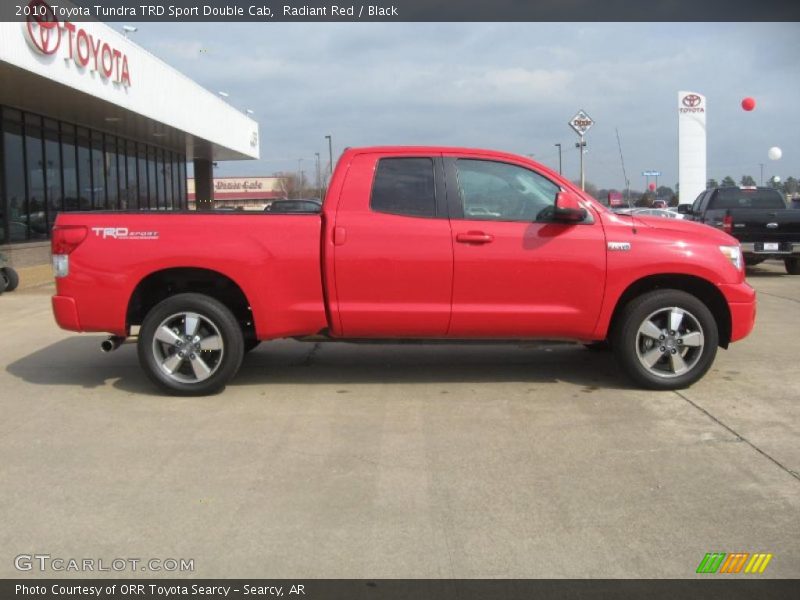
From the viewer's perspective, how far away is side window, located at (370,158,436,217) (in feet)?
19.2

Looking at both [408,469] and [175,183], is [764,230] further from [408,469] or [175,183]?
[175,183]

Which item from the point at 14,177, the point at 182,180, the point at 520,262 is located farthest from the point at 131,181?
the point at 520,262

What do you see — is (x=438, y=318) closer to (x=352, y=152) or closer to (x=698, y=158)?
(x=352, y=152)

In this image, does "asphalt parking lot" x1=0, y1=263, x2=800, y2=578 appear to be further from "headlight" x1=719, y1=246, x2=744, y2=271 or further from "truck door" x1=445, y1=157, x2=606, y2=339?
"headlight" x1=719, y1=246, x2=744, y2=271

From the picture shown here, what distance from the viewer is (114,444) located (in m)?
4.85

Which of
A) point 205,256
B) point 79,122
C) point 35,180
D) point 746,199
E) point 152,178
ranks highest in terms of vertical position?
point 79,122

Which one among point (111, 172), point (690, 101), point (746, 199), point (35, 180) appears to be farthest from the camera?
point (690, 101)

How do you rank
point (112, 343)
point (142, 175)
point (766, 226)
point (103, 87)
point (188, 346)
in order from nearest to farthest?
point (188, 346), point (112, 343), point (766, 226), point (103, 87), point (142, 175)

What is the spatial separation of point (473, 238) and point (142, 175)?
23.4m

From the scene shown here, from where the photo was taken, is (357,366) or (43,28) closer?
(357,366)

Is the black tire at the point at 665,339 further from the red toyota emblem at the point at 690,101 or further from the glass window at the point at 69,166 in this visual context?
the red toyota emblem at the point at 690,101

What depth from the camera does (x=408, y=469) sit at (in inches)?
172

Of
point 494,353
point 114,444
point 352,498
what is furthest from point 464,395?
point 114,444

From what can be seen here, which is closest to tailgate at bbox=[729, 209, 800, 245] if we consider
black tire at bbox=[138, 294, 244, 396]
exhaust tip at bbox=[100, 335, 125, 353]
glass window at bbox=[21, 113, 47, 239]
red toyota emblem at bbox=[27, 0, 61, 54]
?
black tire at bbox=[138, 294, 244, 396]
